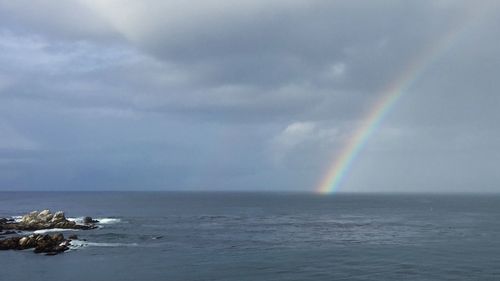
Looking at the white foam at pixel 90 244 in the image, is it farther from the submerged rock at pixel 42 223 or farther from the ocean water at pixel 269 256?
the submerged rock at pixel 42 223

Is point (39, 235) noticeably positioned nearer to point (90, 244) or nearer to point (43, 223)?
point (90, 244)

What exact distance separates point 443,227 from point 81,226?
98.3 meters

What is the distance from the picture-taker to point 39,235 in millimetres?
92562

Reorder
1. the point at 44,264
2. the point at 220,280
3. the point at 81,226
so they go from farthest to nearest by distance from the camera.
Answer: the point at 81,226 → the point at 44,264 → the point at 220,280

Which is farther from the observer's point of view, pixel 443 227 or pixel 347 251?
pixel 443 227

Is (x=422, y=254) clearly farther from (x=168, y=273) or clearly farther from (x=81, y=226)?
(x=81, y=226)

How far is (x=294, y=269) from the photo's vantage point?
68750 millimetres

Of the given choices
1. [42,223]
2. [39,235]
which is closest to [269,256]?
[39,235]

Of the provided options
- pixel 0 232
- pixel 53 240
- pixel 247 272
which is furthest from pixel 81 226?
pixel 247 272

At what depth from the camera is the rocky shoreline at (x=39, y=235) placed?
8661 cm

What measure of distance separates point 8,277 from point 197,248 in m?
34.5

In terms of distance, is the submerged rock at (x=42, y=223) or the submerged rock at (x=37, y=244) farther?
the submerged rock at (x=42, y=223)

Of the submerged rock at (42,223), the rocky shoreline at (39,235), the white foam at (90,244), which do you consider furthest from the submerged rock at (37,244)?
the submerged rock at (42,223)

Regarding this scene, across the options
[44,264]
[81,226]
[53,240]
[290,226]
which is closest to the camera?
[44,264]
